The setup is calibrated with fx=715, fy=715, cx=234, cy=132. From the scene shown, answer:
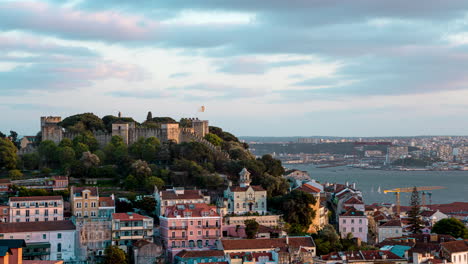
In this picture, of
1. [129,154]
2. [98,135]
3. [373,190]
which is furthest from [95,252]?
[373,190]

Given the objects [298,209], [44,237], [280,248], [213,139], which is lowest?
[280,248]

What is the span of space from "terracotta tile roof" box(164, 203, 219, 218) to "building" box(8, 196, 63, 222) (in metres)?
6.43

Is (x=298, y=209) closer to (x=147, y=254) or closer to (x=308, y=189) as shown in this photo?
(x=308, y=189)

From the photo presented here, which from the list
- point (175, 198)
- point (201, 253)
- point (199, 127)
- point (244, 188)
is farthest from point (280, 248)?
point (199, 127)

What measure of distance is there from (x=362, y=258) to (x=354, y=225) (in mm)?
10687

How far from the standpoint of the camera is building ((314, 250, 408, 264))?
36.3 m

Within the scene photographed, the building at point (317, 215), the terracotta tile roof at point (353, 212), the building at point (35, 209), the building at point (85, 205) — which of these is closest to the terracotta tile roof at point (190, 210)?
the building at point (85, 205)

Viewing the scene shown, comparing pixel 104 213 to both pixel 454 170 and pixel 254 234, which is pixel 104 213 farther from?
pixel 454 170

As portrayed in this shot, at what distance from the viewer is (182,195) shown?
44188 millimetres

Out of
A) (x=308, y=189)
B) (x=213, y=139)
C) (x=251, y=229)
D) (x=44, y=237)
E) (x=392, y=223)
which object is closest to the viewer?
(x=44, y=237)

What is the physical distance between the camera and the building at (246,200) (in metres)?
46.1

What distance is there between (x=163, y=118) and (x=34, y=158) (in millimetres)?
16293

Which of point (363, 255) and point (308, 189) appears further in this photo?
point (308, 189)

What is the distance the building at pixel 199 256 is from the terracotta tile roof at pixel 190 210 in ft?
10.4
